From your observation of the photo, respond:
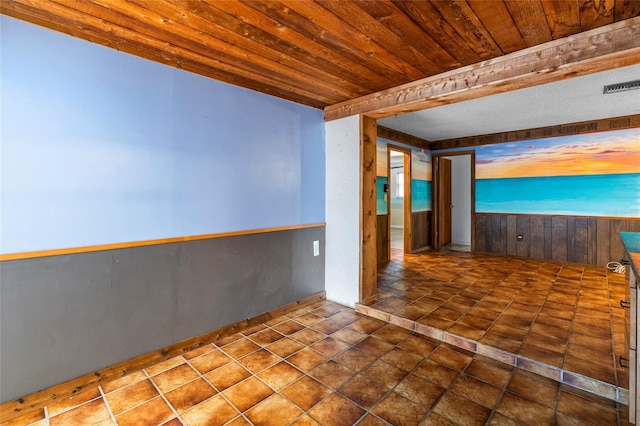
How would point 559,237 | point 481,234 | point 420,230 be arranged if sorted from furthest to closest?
1. point 420,230
2. point 481,234
3. point 559,237

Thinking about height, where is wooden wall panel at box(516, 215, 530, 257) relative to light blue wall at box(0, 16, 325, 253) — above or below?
below

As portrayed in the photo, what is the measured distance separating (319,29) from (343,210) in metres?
1.95

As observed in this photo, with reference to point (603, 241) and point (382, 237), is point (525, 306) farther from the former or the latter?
point (603, 241)

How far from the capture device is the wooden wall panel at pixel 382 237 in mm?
5316

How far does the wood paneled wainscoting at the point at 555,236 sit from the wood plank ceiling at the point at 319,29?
443 cm

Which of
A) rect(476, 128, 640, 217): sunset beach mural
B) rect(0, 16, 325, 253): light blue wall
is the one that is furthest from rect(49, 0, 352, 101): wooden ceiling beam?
rect(476, 128, 640, 217): sunset beach mural

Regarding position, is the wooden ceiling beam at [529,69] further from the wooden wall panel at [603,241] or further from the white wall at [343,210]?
A: the wooden wall panel at [603,241]

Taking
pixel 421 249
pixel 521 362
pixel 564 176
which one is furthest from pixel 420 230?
pixel 521 362

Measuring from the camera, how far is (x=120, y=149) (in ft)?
6.93

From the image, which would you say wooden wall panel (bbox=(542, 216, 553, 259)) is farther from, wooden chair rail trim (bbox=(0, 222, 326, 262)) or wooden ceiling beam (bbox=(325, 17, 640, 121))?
wooden chair rail trim (bbox=(0, 222, 326, 262))

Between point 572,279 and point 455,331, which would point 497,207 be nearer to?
point 572,279

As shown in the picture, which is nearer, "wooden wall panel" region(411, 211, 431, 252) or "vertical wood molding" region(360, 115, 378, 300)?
"vertical wood molding" region(360, 115, 378, 300)

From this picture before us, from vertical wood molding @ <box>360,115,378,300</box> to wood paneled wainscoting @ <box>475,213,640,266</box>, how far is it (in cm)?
386

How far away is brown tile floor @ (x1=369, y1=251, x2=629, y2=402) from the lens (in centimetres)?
232
